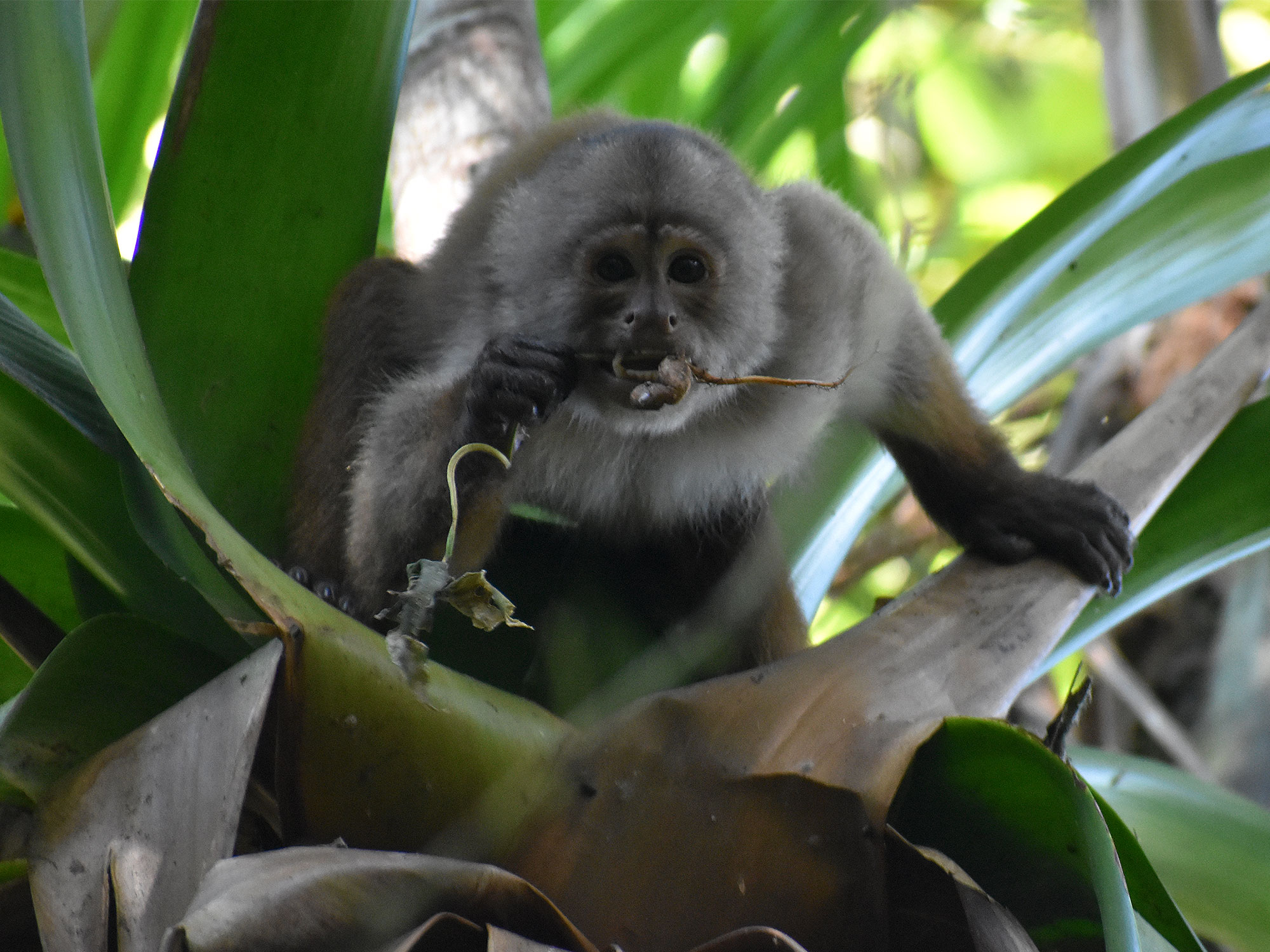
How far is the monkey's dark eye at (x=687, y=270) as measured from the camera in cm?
160

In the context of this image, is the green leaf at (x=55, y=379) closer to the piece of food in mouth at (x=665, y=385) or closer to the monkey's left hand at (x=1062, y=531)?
the piece of food in mouth at (x=665, y=385)

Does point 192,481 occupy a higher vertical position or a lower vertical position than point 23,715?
higher

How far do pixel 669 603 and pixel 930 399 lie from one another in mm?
482

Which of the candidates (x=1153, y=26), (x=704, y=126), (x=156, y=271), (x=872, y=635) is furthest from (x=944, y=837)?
(x=1153, y=26)

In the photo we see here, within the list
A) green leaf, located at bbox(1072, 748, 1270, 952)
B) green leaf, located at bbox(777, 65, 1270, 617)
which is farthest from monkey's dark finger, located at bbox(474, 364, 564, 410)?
green leaf, located at bbox(1072, 748, 1270, 952)

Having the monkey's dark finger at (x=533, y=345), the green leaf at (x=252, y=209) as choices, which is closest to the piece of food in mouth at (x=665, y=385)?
the monkey's dark finger at (x=533, y=345)

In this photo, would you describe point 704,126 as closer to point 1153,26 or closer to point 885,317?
point 885,317

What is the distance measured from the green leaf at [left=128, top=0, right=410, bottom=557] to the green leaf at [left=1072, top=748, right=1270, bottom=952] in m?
1.03

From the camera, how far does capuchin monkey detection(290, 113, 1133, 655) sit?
1.44 m

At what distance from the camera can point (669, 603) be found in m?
1.51

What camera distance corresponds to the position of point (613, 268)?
157cm

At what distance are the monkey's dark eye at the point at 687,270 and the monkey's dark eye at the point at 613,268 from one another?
0.06 meters

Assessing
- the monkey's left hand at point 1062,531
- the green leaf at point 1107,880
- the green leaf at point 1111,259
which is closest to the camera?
the green leaf at point 1107,880

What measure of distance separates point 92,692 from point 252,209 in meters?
0.52
